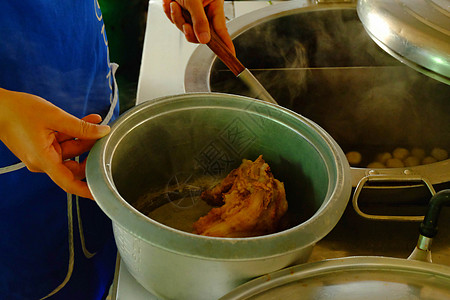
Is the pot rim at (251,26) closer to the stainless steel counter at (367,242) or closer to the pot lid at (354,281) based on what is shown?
the stainless steel counter at (367,242)

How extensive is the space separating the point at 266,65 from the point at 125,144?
762 millimetres

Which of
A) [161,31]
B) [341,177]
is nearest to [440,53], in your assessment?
[341,177]

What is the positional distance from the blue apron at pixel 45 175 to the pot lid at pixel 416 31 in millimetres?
653

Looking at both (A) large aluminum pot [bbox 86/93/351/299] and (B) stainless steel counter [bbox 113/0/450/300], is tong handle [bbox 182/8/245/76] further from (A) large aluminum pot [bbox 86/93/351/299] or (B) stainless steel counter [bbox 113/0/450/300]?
(B) stainless steel counter [bbox 113/0/450/300]

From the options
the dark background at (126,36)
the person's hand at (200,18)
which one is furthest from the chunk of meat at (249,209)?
the dark background at (126,36)

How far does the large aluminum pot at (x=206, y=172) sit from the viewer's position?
56 centimetres

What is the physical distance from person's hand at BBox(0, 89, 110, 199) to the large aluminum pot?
0.05m

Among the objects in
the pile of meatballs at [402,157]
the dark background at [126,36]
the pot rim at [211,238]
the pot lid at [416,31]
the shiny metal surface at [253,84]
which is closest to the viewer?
the pot rim at [211,238]

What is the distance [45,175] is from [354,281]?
713 millimetres

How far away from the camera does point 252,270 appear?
23.7 inches

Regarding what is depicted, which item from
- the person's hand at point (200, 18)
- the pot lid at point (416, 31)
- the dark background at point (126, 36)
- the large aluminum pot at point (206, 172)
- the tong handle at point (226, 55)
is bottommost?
the dark background at point (126, 36)

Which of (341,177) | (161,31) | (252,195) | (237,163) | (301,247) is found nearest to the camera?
(301,247)

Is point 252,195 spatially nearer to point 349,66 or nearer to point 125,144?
point 125,144

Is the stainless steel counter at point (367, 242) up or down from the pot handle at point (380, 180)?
down
